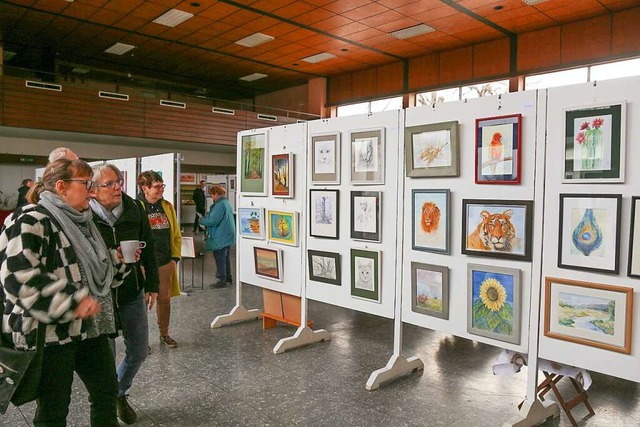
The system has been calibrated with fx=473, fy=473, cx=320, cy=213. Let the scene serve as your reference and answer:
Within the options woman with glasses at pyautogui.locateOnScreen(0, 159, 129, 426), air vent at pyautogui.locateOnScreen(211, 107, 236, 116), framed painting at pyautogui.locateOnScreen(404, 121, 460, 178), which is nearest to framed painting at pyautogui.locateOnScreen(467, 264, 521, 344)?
framed painting at pyautogui.locateOnScreen(404, 121, 460, 178)

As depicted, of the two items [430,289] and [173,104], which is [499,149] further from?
[173,104]

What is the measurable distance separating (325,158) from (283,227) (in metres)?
0.91

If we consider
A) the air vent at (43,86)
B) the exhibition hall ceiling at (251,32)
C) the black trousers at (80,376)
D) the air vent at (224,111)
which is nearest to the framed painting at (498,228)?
the black trousers at (80,376)

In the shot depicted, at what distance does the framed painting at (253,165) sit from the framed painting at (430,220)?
1.93 m

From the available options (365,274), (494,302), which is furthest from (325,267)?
(494,302)

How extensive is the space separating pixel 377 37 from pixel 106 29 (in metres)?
6.65

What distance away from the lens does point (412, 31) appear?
1135 cm

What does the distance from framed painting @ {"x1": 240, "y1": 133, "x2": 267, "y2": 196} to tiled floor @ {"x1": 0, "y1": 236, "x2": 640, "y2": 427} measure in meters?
1.56

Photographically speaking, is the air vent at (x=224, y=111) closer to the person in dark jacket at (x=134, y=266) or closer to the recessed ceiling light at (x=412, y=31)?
the recessed ceiling light at (x=412, y=31)

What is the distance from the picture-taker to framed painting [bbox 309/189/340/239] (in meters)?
4.27

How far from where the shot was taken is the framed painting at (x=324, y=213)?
4270 millimetres

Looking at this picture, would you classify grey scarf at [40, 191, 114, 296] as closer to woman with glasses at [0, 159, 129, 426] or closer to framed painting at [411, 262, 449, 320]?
woman with glasses at [0, 159, 129, 426]

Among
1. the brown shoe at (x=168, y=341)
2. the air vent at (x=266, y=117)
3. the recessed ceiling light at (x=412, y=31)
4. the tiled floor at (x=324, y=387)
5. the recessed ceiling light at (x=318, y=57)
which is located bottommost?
the tiled floor at (x=324, y=387)

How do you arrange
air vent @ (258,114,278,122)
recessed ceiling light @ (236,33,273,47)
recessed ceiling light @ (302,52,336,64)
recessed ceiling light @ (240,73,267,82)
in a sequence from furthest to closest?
recessed ceiling light @ (240,73,267,82)
air vent @ (258,114,278,122)
recessed ceiling light @ (302,52,336,64)
recessed ceiling light @ (236,33,273,47)
